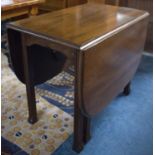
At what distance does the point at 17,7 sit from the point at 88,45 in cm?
134

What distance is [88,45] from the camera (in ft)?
3.47

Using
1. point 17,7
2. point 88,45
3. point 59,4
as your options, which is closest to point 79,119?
point 88,45

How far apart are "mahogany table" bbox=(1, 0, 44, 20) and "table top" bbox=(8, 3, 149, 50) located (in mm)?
738

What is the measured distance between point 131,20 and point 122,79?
1.28ft

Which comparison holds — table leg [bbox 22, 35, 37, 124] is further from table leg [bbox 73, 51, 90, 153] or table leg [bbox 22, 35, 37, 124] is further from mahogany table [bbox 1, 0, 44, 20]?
mahogany table [bbox 1, 0, 44, 20]

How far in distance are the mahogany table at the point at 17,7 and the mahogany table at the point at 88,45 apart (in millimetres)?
739

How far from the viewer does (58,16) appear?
145 centimetres

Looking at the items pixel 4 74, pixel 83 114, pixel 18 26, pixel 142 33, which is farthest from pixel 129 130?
pixel 4 74

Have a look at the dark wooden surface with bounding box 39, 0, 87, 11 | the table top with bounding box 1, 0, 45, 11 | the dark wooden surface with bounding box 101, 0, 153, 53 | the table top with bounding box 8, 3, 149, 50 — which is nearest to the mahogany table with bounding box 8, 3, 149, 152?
the table top with bounding box 8, 3, 149, 50

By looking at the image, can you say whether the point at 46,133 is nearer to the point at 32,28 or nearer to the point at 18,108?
the point at 18,108

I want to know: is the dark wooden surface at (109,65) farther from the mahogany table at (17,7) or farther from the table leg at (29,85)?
the mahogany table at (17,7)

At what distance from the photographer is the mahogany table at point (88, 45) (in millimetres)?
1109

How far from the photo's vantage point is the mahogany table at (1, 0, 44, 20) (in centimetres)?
204

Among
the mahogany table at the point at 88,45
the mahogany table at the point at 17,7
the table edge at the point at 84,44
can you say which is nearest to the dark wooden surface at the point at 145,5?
the mahogany table at the point at 17,7
